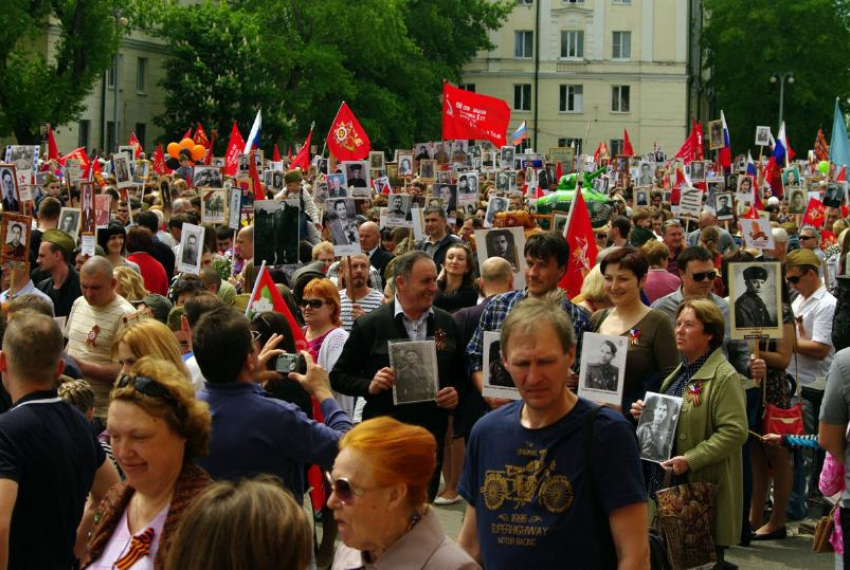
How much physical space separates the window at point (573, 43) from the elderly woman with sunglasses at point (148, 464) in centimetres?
7784

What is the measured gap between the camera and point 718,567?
7.40m

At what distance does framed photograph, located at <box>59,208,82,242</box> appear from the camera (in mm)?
12656

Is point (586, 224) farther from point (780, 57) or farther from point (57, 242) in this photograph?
point (780, 57)

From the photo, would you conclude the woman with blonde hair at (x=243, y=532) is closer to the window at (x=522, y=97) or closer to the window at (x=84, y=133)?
the window at (x=84, y=133)

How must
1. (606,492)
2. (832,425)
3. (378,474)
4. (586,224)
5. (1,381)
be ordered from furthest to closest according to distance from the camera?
(586,224)
(1,381)
(832,425)
(606,492)
(378,474)

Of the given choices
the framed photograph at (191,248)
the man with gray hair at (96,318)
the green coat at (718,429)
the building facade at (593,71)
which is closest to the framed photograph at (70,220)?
the framed photograph at (191,248)

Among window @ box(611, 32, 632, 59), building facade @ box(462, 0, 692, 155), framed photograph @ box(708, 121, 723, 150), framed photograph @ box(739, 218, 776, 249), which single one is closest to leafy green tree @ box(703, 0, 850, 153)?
building facade @ box(462, 0, 692, 155)

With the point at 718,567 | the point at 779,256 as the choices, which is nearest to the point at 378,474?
the point at 718,567

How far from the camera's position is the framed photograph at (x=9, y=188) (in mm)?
12539

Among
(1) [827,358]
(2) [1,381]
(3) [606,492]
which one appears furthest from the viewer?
(1) [827,358]

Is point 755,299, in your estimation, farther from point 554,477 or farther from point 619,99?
point 619,99

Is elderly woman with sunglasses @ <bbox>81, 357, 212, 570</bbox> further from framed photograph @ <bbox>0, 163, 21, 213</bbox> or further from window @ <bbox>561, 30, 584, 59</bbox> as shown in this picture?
window @ <bbox>561, 30, 584, 59</bbox>

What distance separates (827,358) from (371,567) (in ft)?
21.0

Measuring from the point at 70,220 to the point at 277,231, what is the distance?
229cm
